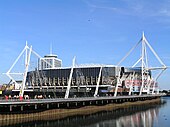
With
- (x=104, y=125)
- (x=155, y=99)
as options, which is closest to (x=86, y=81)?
(x=155, y=99)

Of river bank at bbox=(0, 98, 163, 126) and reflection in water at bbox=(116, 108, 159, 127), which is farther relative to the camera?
reflection in water at bbox=(116, 108, 159, 127)

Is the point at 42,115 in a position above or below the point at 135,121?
above

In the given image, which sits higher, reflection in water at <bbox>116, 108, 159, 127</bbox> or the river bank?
the river bank

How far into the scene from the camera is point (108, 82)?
187375mm

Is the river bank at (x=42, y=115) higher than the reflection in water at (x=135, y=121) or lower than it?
higher

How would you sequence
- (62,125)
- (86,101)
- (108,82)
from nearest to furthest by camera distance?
(62,125), (86,101), (108,82)

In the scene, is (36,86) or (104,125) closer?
(104,125)

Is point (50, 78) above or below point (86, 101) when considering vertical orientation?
above

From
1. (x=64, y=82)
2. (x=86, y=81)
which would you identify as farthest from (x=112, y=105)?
(x=64, y=82)

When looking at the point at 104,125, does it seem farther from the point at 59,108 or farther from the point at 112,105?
the point at 112,105

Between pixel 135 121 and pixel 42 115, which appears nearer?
pixel 135 121

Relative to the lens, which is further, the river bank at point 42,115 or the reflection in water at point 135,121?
the reflection in water at point 135,121

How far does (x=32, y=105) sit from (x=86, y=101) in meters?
25.1

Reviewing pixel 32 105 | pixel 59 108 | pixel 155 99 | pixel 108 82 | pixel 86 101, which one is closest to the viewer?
pixel 32 105
